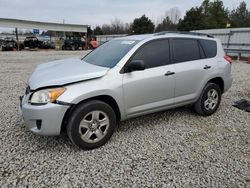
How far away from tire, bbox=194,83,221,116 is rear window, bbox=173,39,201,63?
71 cm

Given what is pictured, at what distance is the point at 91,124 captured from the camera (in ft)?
9.57

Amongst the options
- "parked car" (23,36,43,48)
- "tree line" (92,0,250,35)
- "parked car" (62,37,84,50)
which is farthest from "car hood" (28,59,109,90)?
"tree line" (92,0,250,35)

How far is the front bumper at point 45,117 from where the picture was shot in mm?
2613

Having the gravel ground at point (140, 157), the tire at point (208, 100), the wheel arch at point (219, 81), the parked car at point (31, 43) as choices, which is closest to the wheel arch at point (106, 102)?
the gravel ground at point (140, 157)

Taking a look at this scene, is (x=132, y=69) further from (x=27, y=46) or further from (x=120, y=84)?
(x=27, y=46)

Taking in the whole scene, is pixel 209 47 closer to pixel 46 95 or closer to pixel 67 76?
pixel 67 76

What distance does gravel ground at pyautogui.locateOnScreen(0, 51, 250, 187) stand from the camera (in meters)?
2.40

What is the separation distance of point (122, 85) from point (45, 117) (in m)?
1.16

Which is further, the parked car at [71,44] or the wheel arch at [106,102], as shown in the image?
the parked car at [71,44]

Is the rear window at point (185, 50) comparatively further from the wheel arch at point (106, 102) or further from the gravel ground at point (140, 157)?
the wheel arch at point (106, 102)

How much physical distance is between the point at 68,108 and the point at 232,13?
56.1 meters

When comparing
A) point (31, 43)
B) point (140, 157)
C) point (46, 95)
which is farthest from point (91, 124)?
point (31, 43)

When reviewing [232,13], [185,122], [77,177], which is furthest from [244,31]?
[232,13]

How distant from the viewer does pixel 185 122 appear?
3.99 m
